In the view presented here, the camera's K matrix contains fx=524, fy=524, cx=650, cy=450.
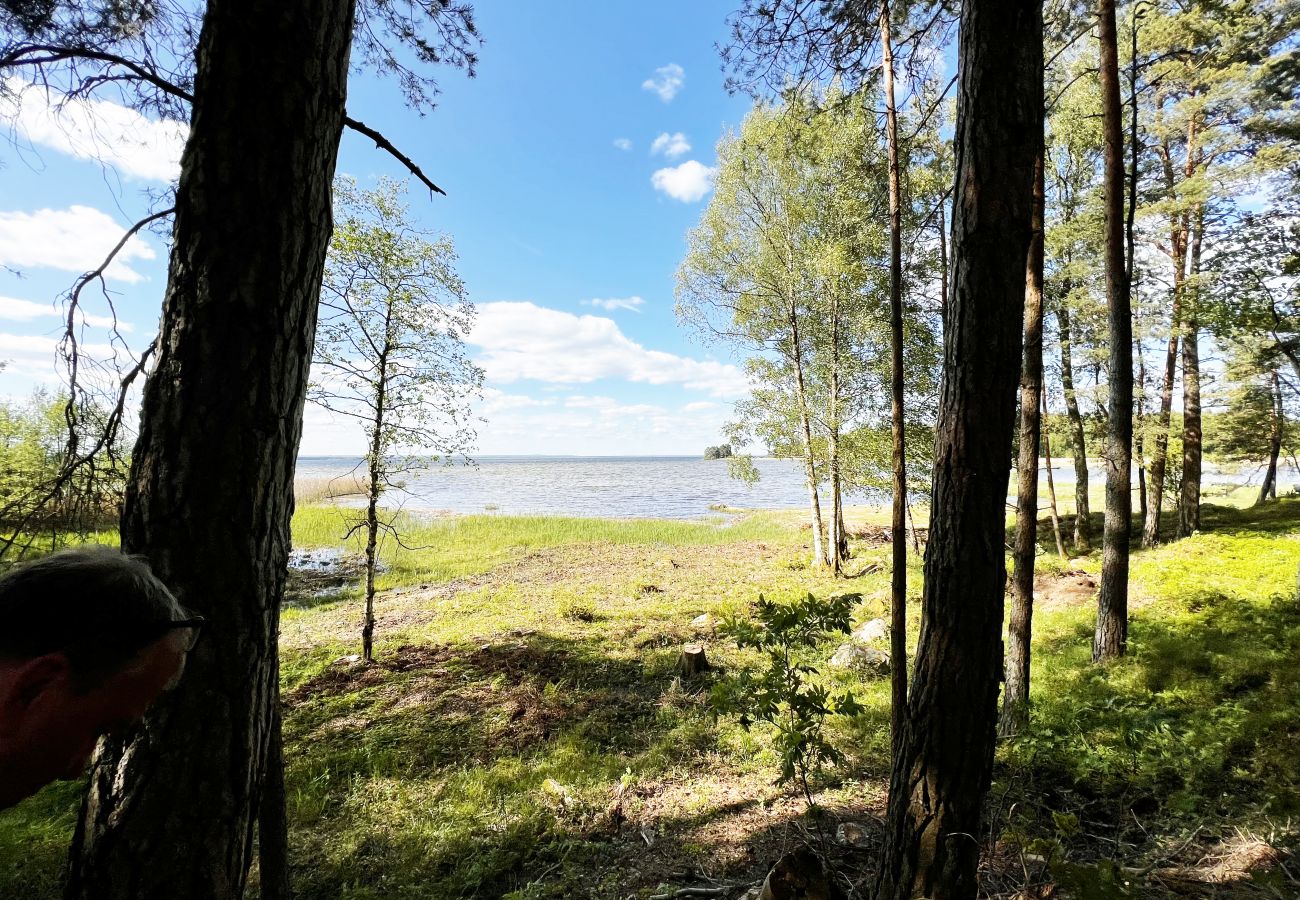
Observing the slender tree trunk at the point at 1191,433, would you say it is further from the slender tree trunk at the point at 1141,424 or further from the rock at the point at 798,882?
the rock at the point at 798,882

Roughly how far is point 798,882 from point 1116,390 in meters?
5.83

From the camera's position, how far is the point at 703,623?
911 centimetres

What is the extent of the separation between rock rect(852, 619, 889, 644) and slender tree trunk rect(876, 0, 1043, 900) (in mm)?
5677

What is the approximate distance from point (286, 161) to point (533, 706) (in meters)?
6.07

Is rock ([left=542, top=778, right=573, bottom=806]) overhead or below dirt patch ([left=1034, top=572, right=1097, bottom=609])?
below

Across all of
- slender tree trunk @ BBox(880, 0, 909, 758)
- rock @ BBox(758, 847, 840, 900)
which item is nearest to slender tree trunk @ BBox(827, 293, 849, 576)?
slender tree trunk @ BBox(880, 0, 909, 758)

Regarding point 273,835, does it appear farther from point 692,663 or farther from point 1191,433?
point 1191,433

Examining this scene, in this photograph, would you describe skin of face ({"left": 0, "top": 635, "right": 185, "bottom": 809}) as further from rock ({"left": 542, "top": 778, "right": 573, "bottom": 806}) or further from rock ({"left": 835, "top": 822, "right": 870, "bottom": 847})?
rock ({"left": 542, "top": 778, "right": 573, "bottom": 806})

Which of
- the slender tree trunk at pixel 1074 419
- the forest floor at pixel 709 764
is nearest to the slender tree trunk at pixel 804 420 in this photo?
the forest floor at pixel 709 764

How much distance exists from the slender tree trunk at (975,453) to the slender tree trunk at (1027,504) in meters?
2.39

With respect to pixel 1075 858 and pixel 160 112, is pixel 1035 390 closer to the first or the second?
pixel 1075 858

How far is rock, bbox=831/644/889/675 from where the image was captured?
6.61m

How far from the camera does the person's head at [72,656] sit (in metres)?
1.06

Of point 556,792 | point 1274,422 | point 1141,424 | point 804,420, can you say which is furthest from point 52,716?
point 1274,422
